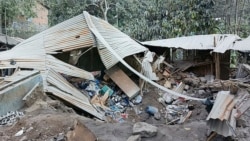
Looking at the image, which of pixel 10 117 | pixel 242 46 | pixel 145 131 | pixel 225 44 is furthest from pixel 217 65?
pixel 10 117

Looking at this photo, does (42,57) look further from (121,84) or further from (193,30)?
(193,30)

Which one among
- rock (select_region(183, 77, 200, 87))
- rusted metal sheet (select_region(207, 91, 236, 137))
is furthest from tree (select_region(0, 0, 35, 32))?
rusted metal sheet (select_region(207, 91, 236, 137))

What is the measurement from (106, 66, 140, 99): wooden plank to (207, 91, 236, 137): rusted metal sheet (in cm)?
498

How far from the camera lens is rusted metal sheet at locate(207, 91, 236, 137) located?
168 inches

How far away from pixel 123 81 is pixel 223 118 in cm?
575

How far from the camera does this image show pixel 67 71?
8.51m

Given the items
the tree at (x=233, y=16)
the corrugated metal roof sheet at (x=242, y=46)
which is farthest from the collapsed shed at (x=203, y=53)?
the tree at (x=233, y=16)

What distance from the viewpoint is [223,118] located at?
4227 millimetres

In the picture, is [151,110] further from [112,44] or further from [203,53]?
[203,53]

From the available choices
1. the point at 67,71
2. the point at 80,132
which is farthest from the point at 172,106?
the point at 80,132

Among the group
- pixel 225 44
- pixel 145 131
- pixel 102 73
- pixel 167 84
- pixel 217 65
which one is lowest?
pixel 167 84

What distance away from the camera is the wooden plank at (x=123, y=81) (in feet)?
31.5

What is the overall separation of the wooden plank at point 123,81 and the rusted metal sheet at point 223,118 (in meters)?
4.98

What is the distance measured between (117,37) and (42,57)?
2.84m
